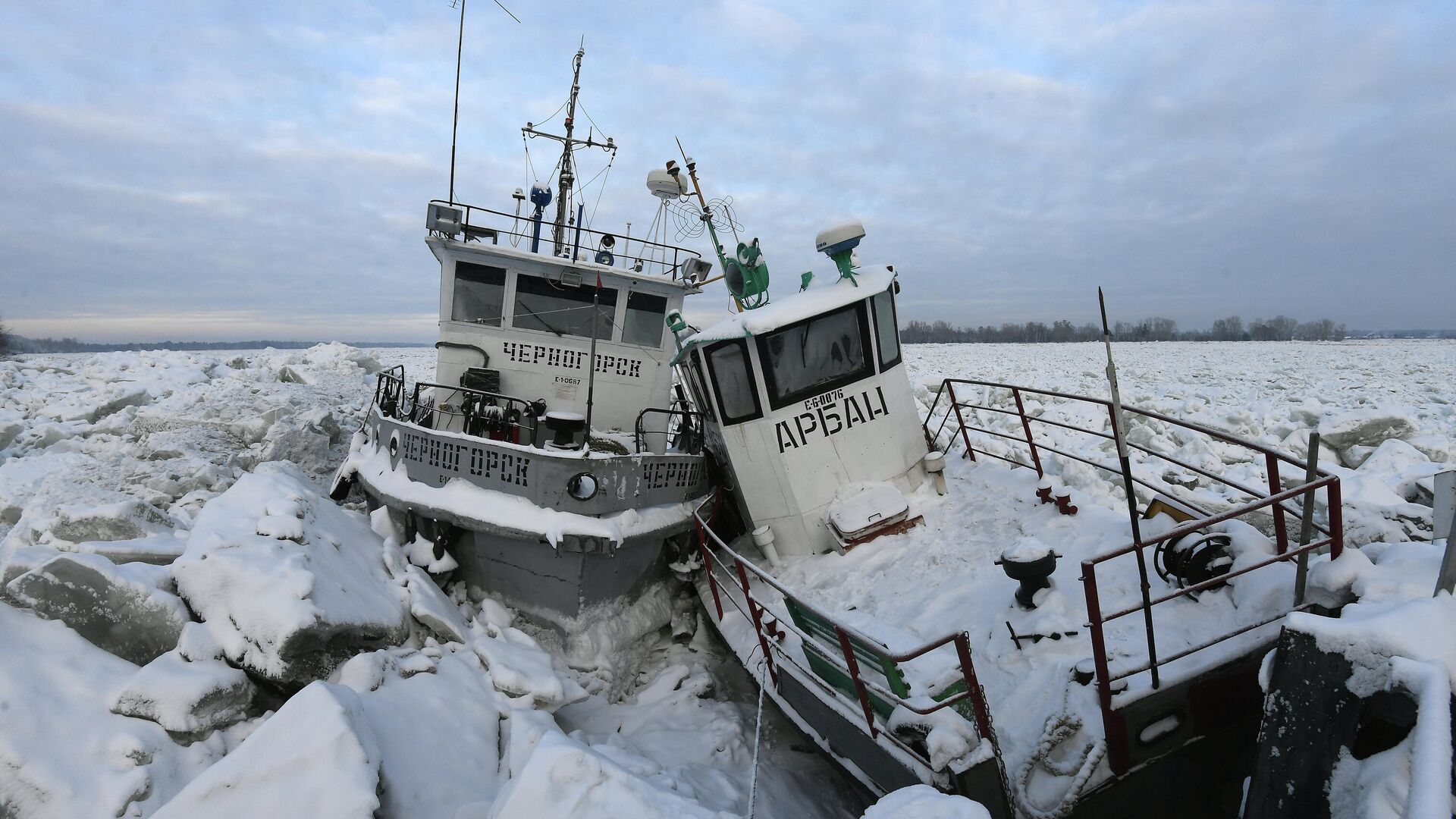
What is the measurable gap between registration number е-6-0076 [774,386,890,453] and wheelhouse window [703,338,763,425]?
0.31 metres

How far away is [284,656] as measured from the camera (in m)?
3.71

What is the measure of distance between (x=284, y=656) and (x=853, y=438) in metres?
4.40

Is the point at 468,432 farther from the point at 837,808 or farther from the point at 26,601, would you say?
the point at 837,808

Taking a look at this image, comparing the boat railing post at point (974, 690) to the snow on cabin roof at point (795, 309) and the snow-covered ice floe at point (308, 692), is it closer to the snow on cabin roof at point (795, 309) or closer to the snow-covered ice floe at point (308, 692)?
the snow-covered ice floe at point (308, 692)

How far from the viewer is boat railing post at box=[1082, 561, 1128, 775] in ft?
9.03

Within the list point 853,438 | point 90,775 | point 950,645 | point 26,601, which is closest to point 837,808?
point 950,645

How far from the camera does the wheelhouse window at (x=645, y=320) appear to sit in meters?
8.22

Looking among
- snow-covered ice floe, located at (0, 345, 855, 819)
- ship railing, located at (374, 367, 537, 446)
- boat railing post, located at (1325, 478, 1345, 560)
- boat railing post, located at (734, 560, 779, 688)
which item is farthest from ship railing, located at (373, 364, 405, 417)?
boat railing post, located at (1325, 478, 1345, 560)

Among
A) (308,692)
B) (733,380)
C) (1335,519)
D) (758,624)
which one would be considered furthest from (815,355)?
(308,692)

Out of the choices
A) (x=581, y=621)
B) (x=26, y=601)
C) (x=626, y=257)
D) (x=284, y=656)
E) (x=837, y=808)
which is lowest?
(x=837, y=808)

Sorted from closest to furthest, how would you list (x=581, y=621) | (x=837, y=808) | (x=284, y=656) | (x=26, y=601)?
1. (x=26, y=601)
2. (x=284, y=656)
3. (x=837, y=808)
4. (x=581, y=621)

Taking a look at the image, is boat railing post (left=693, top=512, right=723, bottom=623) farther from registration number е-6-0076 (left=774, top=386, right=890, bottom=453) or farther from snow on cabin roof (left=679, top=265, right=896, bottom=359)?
snow on cabin roof (left=679, top=265, right=896, bottom=359)

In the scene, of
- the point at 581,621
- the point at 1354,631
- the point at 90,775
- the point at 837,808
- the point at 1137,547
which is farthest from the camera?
the point at 581,621

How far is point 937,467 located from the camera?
6074 mm
